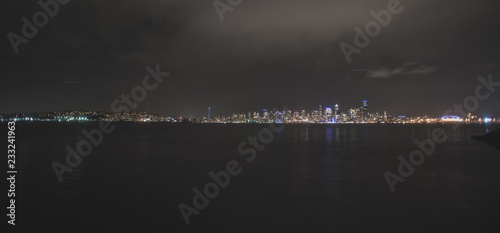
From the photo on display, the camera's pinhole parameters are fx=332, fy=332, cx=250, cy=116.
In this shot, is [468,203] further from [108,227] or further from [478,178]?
[108,227]

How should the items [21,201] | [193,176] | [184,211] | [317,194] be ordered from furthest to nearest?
[193,176] < [317,194] < [21,201] < [184,211]

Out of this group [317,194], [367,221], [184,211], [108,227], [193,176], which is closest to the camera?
[108,227]

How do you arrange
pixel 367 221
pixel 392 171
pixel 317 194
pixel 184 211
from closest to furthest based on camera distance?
1. pixel 367 221
2. pixel 184 211
3. pixel 317 194
4. pixel 392 171

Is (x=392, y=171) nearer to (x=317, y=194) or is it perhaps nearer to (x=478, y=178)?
(x=478, y=178)

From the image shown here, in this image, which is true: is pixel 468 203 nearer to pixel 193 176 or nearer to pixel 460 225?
pixel 460 225

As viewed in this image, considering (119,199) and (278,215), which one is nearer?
(278,215)

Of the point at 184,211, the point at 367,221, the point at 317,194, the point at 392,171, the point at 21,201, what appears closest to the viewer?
the point at 367,221

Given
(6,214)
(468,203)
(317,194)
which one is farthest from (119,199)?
(468,203)

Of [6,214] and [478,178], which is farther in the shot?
[478,178]

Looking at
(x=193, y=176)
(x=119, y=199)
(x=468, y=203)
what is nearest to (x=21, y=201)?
(x=119, y=199)
